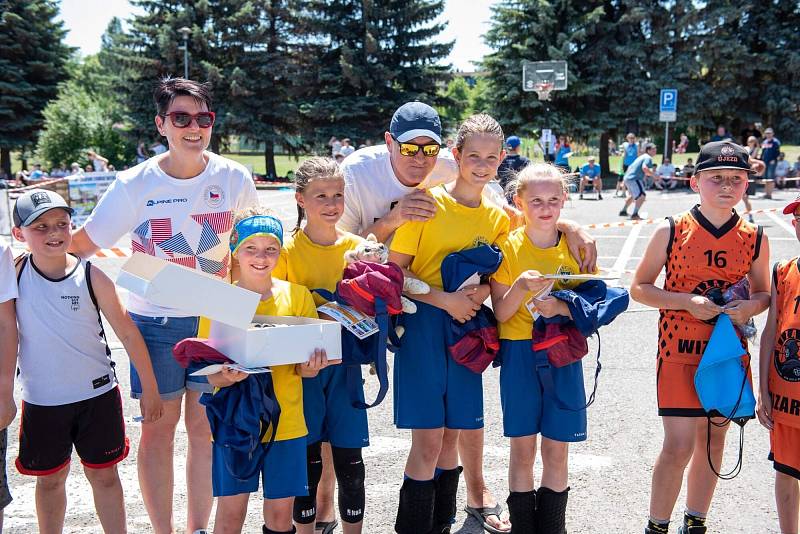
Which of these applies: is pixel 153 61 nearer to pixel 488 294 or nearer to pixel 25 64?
pixel 25 64

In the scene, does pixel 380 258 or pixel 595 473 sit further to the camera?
pixel 595 473

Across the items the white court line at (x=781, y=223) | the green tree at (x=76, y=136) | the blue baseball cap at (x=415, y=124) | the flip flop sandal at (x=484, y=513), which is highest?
the green tree at (x=76, y=136)

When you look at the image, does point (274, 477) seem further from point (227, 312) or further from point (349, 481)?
point (227, 312)

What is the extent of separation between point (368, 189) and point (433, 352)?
0.93m

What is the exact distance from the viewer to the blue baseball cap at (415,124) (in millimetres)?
3523

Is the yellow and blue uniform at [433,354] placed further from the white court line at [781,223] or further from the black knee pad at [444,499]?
the white court line at [781,223]

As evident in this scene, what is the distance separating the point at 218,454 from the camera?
301cm

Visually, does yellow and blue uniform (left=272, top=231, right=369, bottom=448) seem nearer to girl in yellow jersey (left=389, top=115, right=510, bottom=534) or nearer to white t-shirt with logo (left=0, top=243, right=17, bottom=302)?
girl in yellow jersey (left=389, top=115, right=510, bottom=534)

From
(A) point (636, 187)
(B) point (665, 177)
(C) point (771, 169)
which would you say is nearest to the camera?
(A) point (636, 187)

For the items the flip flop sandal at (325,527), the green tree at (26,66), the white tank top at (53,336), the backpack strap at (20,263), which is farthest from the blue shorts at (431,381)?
the green tree at (26,66)

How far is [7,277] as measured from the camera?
3.08m

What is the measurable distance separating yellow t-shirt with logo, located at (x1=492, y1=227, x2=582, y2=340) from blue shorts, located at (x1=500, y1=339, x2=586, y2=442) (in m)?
0.07

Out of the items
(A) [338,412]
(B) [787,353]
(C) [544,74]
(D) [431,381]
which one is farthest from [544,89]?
(A) [338,412]

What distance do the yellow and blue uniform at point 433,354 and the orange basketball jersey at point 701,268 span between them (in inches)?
37.7
